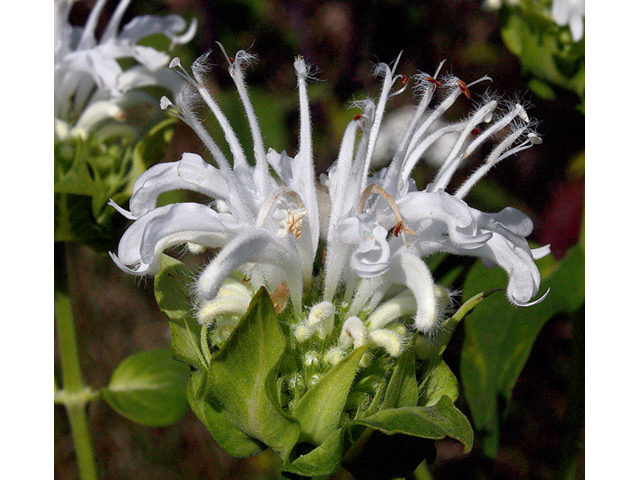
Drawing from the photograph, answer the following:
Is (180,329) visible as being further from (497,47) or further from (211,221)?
(497,47)

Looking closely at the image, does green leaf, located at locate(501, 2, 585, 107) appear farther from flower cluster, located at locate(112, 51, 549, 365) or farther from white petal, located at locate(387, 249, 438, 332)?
white petal, located at locate(387, 249, 438, 332)

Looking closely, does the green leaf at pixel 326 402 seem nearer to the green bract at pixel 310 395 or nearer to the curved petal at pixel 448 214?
the green bract at pixel 310 395

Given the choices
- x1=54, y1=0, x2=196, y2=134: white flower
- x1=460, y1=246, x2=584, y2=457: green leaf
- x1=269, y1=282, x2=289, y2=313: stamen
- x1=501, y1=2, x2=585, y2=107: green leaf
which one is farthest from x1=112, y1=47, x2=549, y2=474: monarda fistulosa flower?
x1=501, y1=2, x2=585, y2=107: green leaf

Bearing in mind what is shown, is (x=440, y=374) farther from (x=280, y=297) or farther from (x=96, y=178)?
(x=96, y=178)

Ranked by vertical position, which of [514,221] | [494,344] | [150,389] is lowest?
[150,389]

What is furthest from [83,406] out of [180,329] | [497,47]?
[497,47]

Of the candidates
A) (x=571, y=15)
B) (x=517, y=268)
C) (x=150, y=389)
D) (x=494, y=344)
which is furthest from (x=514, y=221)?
(x=150, y=389)
